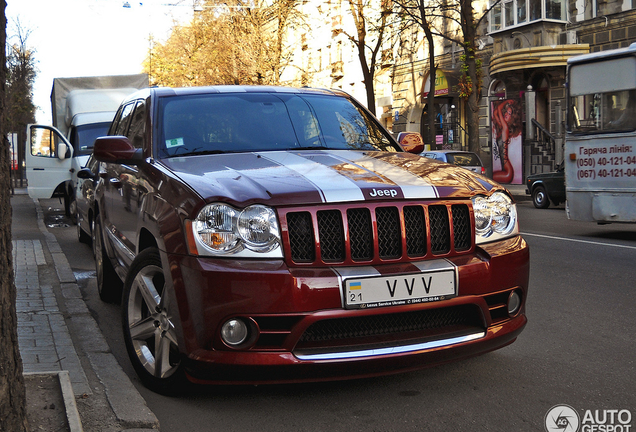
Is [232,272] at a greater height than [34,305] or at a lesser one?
greater

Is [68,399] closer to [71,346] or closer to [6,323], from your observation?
[6,323]

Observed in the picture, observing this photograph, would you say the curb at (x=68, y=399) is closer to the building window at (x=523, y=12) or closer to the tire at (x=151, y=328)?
the tire at (x=151, y=328)

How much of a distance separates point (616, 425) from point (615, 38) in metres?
22.8

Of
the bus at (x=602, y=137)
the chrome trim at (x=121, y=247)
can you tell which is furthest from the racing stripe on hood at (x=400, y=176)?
the bus at (x=602, y=137)

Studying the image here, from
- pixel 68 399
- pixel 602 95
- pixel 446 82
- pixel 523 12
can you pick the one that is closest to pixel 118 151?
pixel 68 399

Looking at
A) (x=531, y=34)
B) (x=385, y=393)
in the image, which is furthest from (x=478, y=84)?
(x=385, y=393)

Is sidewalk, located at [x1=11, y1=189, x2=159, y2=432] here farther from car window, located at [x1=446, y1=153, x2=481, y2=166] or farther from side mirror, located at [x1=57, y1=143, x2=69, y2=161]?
car window, located at [x1=446, y1=153, x2=481, y2=166]

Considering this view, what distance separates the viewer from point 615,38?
23.8 metres

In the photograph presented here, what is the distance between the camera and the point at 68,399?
349 centimetres

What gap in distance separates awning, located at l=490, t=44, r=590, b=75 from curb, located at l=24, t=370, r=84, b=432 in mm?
23799

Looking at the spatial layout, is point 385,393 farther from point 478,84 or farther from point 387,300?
point 478,84

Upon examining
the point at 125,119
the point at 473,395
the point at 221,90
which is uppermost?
the point at 221,90

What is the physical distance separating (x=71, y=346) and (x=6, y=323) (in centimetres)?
196

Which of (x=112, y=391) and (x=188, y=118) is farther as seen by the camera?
(x=188, y=118)
